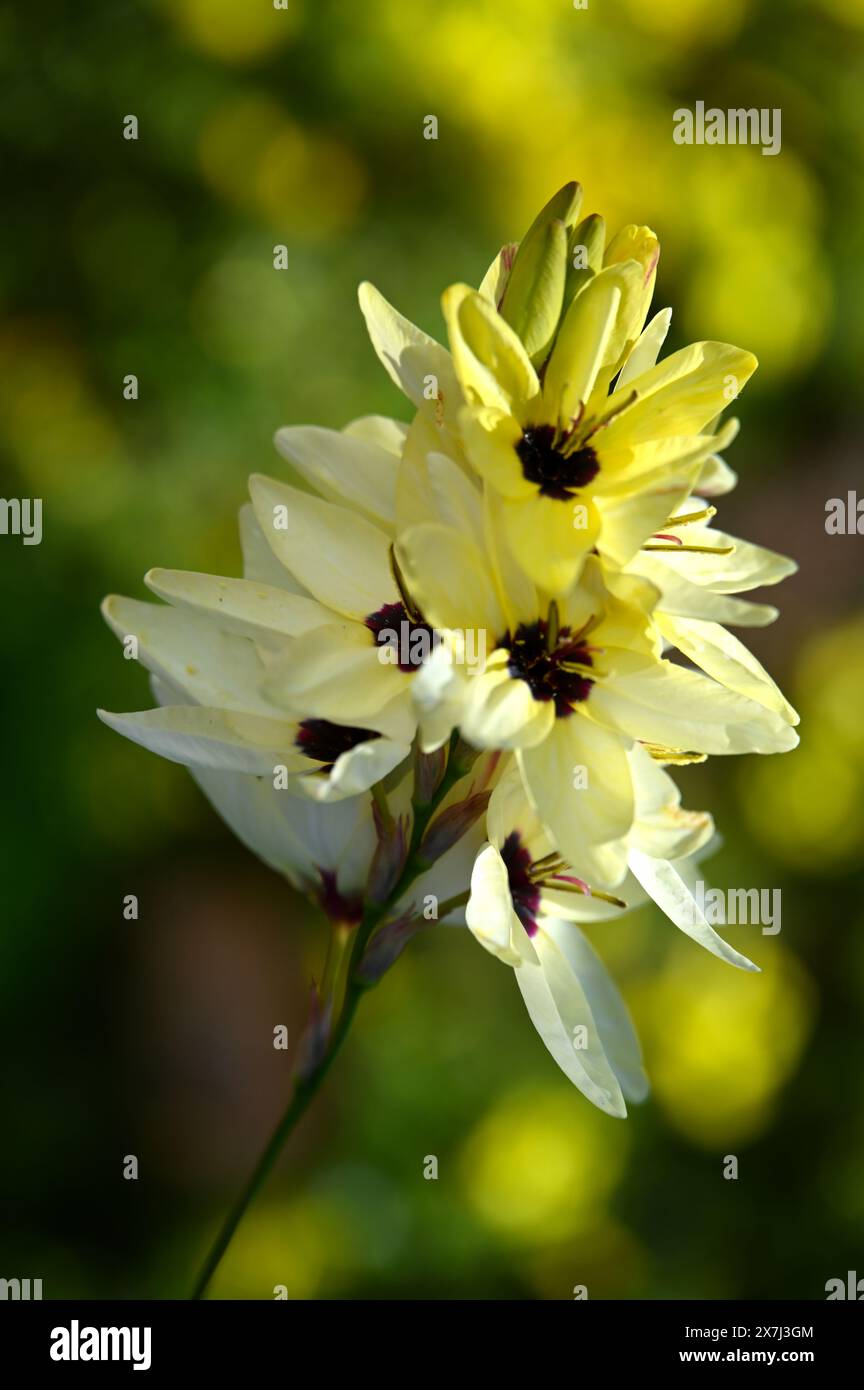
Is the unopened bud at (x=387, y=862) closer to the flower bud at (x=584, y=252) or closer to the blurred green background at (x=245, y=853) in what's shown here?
the flower bud at (x=584, y=252)

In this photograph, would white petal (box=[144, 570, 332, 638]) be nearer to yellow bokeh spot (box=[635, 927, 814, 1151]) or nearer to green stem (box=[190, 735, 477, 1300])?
green stem (box=[190, 735, 477, 1300])

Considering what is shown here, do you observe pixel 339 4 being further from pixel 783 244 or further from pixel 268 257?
pixel 783 244

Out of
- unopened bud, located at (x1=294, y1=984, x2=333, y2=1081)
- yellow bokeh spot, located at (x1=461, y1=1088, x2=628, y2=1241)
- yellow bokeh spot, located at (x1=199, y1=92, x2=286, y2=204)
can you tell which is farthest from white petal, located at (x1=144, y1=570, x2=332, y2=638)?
yellow bokeh spot, located at (x1=199, y1=92, x2=286, y2=204)

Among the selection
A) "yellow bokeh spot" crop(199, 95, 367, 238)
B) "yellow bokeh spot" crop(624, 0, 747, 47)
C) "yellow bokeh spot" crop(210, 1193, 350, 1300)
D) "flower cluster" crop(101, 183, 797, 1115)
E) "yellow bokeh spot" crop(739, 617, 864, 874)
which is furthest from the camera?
"yellow bokeh spot" crop(624, 0, 747, 47)

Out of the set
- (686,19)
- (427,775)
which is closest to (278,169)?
(686,19)

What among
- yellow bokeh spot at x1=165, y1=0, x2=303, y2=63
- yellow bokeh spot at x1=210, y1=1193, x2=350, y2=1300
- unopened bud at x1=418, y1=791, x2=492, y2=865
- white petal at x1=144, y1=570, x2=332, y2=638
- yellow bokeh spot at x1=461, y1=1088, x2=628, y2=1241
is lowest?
yellow bokeh spot at x1=210, y1=1193, x2=350, y2=1300

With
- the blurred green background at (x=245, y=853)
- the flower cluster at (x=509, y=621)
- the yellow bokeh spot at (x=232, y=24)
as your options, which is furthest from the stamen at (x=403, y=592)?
the yellow bokeh spot at (x=232, y=24)
